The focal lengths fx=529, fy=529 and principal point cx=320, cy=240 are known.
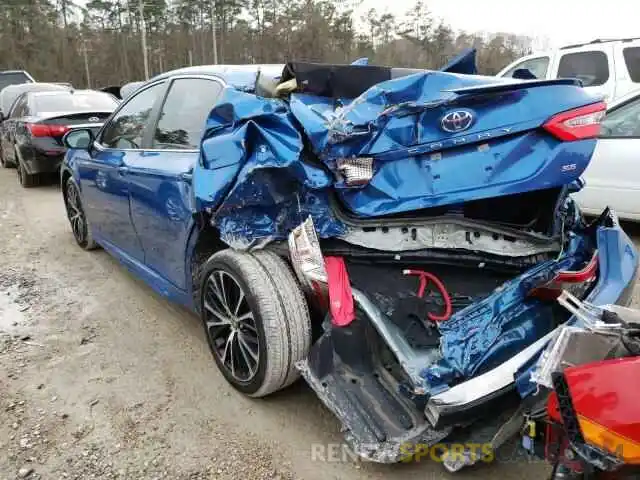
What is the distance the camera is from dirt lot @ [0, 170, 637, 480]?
→ 2348 millimetres

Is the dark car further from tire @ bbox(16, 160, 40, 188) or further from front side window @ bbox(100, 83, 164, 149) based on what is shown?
front side window @ bbox(100, 83, 164, 149)

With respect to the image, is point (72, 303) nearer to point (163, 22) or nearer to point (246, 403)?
point (246, 403)

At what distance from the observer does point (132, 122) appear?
12.8 feet

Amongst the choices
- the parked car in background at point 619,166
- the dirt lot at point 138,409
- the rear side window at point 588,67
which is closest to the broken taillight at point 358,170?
the dirt lot at point 138,409

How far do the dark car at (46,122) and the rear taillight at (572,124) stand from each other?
7019mm

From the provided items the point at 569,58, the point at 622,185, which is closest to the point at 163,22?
the point at 569,58

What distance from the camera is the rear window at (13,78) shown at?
18.0 m

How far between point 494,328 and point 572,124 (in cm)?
90

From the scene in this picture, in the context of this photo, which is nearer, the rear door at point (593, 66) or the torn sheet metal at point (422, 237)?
the torn sheet metal at point (422, 237)

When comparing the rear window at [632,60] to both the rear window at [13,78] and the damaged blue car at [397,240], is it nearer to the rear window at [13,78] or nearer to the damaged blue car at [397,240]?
the damaged blue car at [397,240]

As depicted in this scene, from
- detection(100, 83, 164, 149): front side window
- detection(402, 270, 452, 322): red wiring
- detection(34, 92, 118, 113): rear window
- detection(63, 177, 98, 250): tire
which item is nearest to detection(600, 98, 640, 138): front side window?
detection(402, 270, 452, 322): red wiring

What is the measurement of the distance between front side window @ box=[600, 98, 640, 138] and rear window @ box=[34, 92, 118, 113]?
7.40m

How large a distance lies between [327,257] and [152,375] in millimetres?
1374

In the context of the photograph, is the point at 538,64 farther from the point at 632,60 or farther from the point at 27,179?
the point at 27,179
